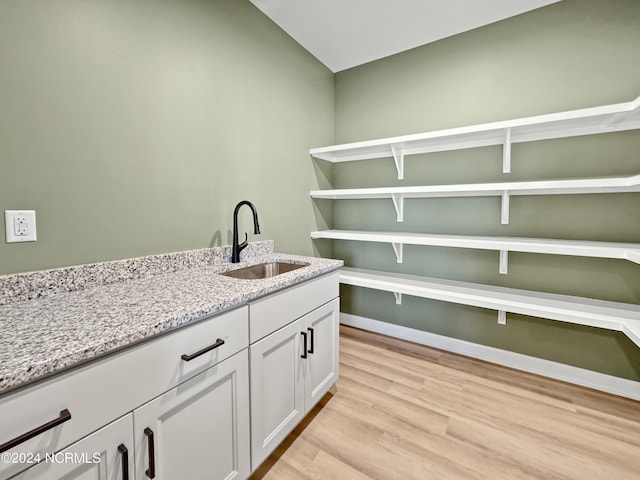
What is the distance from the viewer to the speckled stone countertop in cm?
61

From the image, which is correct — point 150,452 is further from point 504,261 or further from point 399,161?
point 399,161

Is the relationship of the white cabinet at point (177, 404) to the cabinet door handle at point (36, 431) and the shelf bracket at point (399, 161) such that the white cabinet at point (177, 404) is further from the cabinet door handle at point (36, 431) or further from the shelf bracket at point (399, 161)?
the shelf bracket at point (399, 161)

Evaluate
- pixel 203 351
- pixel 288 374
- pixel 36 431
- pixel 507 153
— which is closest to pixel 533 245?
pixel 507 153

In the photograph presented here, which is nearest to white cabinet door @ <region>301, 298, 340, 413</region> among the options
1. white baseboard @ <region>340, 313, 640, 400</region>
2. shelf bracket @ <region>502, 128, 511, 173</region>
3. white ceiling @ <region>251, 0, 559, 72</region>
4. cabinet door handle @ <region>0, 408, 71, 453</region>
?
cabinet door handle @ <region>0, 408, 71, 453</region>

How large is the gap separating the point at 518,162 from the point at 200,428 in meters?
2.39

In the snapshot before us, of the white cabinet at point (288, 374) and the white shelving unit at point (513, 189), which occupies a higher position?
the white shelving unit at point (513, 189)

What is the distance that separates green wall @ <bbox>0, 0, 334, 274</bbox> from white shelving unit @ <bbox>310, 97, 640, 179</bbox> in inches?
31.6

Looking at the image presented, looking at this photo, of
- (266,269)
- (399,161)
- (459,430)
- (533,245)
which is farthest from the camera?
(399,161)

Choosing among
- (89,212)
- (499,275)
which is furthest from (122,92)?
(499,275)

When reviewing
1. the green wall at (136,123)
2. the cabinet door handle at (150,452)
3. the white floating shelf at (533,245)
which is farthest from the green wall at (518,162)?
the cabinet door handle at (150,452)

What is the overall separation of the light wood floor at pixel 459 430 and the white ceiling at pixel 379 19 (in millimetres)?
2541

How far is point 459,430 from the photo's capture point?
1.49 meters

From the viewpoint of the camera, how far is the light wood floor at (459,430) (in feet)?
4.14

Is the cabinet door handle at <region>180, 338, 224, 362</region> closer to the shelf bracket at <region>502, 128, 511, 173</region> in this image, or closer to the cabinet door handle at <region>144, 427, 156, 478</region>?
the cabinet door handle at <region>144, 427, 156, 478</region>
